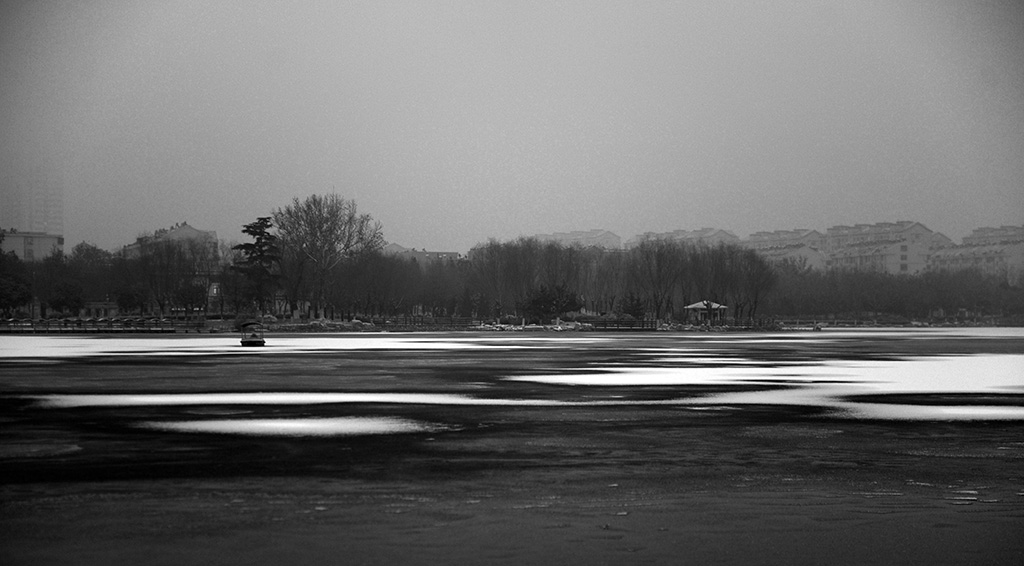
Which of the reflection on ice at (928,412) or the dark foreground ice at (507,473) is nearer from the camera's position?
the dark foreground ice at (507,473)

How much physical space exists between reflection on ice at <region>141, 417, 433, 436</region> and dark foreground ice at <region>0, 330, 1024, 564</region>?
0.22 ft

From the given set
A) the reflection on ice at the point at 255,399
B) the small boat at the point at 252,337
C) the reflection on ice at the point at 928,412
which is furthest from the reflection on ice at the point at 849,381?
the small boat at the point at 252,337

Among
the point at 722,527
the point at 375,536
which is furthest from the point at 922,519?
the point at 375,536

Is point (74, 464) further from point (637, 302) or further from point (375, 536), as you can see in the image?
point (637, 302)

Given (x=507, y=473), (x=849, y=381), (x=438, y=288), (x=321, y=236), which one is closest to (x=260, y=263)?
(x=321, y=236)

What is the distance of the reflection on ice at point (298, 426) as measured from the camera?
51.7ft

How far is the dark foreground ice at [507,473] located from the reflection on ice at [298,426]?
2.6 inches

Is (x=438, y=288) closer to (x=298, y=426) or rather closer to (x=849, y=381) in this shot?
(x=849, y=381)

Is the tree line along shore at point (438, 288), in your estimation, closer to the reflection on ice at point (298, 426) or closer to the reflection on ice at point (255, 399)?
the reflection on ice at point (255, 399)

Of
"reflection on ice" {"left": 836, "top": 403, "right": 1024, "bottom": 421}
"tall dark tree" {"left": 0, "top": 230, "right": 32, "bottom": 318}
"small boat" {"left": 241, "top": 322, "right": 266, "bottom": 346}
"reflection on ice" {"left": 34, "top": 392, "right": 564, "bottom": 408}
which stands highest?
"tall dark tree" {"left": 0, "top": 230, "right": 32, "bottom": 318}

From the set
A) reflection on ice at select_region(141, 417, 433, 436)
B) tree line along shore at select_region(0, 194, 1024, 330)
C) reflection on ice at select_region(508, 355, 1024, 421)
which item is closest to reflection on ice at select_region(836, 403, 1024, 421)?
reflection on ice at select_region(508, 355, 1024, 421)

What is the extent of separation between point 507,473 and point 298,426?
5113mm

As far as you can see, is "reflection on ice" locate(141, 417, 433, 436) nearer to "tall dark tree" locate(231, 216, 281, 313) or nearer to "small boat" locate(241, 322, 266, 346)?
"small boat" locate(241, 322, 266, 346)

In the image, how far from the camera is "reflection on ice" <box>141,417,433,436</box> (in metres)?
15.8
